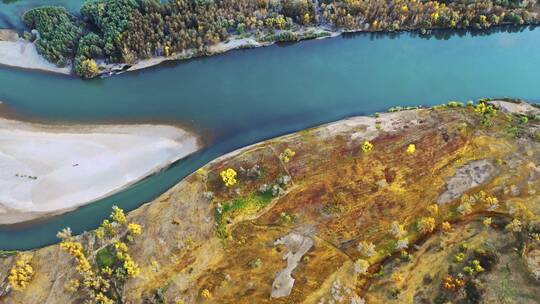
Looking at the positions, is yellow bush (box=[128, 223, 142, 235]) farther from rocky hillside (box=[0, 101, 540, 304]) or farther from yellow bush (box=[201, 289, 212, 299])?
yellow bush (box=[201, 289, 212, 299])

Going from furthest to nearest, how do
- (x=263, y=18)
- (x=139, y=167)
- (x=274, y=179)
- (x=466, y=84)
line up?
(x=263, y=18), (x=466, y=84), (x=139, y=167), (x=274, y=179)

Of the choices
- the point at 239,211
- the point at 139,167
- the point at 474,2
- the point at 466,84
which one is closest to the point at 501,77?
the point at 466,84

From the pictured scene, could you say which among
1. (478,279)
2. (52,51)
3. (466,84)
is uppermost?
(52,51)

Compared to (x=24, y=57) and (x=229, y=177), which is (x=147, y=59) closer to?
(x=24, y=57)

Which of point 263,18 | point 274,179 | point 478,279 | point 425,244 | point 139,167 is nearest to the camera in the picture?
point 478,279

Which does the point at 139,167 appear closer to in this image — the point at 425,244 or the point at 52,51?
the point at 52,51

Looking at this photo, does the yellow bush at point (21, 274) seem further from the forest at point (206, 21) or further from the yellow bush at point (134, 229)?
the forest at point (206, 21)

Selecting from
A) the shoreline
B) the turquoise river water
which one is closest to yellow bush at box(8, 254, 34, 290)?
the turquoise river water

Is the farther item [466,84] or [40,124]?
[466,84]
